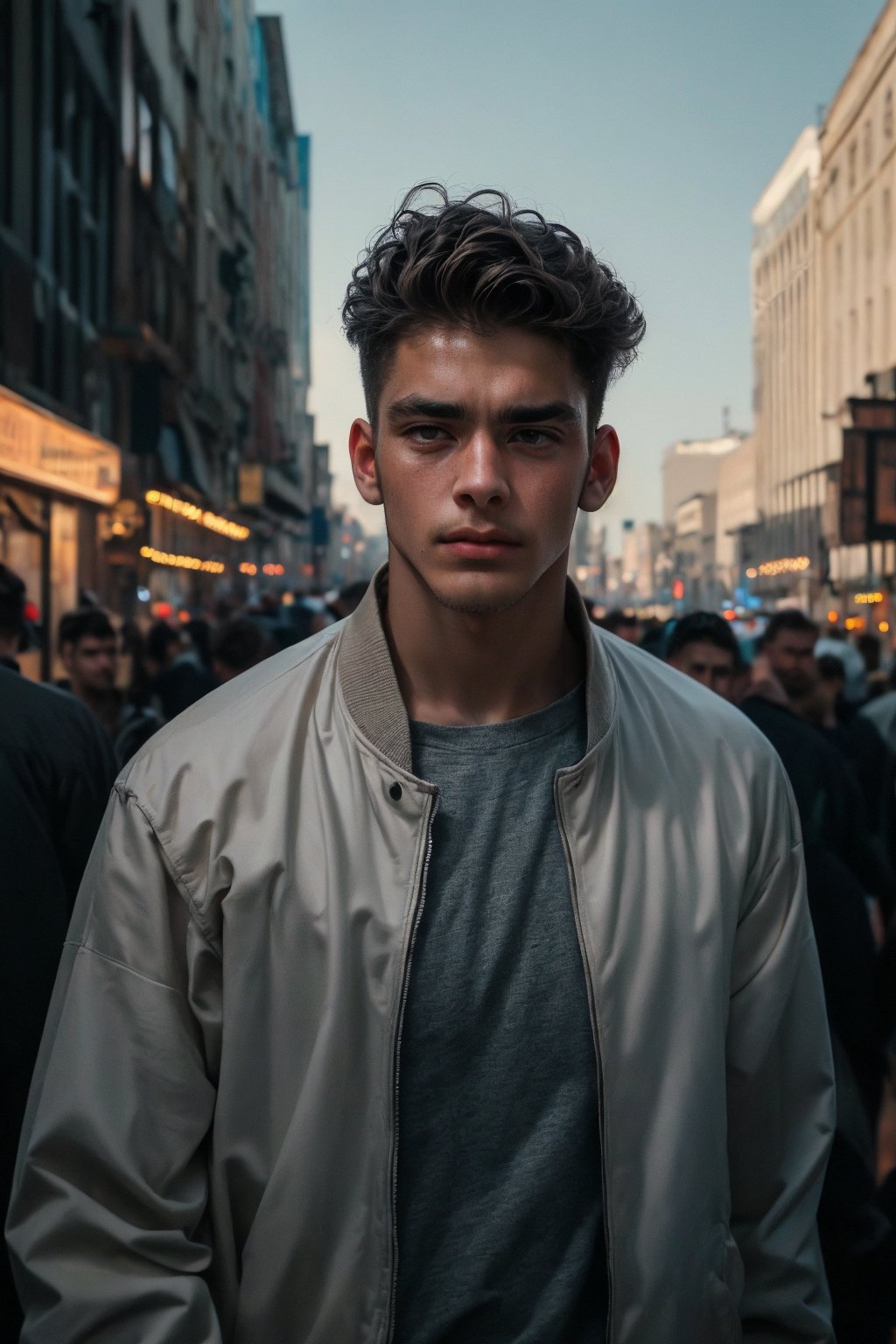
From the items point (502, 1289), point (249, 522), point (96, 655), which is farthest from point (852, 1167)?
point (249, 522)

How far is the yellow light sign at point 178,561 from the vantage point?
95.9 ft

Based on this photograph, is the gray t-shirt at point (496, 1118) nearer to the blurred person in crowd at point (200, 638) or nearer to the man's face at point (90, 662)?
the man's face at point (90, 662)

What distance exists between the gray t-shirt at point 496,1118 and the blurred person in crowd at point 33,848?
139cm

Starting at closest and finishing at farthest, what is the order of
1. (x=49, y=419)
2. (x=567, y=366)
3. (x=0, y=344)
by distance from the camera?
(x=567, y=366) < (x=49, y=419) < (x=0, y=344)

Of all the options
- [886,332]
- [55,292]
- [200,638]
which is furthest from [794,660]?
[886,332]

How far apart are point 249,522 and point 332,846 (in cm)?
6075

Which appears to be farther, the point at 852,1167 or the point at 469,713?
the point at 852,1167

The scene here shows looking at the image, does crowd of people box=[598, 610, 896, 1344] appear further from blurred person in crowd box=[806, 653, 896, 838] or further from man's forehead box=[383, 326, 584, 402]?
man's forehead box=[383, 326, 584, 402]

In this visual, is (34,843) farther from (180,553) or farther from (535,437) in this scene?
(180,553)

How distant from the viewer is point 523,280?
2.21 meters

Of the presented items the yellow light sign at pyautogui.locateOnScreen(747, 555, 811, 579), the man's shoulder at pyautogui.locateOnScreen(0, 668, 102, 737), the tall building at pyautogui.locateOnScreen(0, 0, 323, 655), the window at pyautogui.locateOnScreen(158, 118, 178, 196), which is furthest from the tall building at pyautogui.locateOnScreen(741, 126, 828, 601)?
the man's shoulder at pyautogui.locateOnScreen(0, 668, 102, 737)

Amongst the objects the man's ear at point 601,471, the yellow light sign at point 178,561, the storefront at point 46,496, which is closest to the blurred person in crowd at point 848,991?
the man's ear at point 601,471

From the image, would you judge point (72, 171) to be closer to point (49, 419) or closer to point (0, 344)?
point (0, 344)

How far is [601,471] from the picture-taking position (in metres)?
2.47
